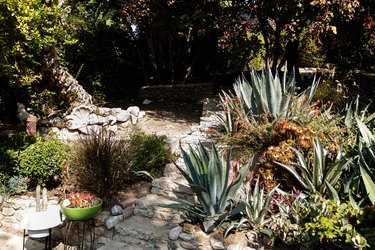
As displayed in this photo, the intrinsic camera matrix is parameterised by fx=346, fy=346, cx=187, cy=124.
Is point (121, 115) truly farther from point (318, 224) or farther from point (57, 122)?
point (318, 224)

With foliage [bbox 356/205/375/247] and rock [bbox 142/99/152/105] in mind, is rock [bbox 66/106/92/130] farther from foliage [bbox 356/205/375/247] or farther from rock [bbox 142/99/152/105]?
foliage [bbox 356/205/375/247]

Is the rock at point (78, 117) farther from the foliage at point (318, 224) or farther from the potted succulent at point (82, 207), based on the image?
the foliage at point (318, 224)

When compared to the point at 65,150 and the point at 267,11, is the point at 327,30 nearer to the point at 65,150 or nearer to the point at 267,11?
the point at 267,11

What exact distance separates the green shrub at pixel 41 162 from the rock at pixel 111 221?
52.5 inches

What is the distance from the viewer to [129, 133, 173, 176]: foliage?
5.13m

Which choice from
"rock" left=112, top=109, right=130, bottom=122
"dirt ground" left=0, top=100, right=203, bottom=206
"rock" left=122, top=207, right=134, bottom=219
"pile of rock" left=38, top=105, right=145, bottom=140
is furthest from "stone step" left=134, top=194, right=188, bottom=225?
"rock" left=112, top=109, right=130, bottom=122

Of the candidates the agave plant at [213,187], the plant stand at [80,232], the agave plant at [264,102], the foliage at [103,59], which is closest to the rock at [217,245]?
the agave plant at [213,187]

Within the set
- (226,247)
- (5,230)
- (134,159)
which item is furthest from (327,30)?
(5,230)

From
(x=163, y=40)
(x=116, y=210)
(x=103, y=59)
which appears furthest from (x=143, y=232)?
(x=163, y=40)

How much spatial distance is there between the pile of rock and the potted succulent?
2.56 metres

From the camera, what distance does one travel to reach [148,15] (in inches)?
336

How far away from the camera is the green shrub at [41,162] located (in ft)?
16.4

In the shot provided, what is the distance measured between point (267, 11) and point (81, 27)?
5.58 m

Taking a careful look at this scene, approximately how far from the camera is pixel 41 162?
5.01 meters
